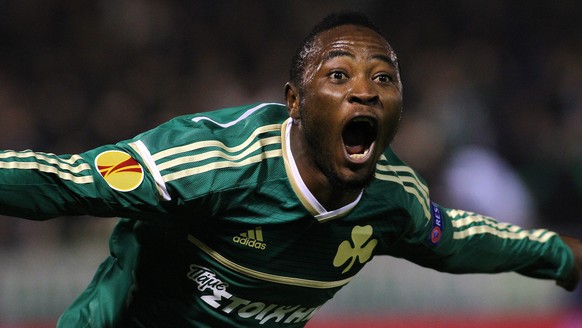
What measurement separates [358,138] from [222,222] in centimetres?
48

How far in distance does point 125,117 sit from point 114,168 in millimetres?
5651

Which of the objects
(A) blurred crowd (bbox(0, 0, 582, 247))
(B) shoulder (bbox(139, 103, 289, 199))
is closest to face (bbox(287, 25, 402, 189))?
(B) shoulder (bbox(139, 103, 289, 199))

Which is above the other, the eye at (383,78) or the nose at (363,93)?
the eye at (383,78)

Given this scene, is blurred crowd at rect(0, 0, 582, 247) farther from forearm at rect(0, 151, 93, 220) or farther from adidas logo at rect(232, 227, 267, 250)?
forearm at rect(0, 151, 93, 220)

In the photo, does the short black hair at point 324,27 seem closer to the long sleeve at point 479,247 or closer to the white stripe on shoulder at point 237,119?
the white stripe on shoulder at point 237,119

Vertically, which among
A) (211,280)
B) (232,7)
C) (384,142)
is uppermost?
(232,7)

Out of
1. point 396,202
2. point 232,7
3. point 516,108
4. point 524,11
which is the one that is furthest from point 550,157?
point 396,202

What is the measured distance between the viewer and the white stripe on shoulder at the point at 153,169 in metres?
2.80

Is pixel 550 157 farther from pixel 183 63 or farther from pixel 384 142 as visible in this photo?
pixel 384 142

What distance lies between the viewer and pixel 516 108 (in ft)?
28.2

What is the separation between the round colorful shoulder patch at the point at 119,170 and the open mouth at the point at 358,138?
24.6 inches

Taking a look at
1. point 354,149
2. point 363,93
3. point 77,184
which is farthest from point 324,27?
point 77,184

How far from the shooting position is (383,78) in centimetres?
293

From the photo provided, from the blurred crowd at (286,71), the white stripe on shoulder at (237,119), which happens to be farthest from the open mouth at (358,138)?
the blurred crowd at (286,71)
